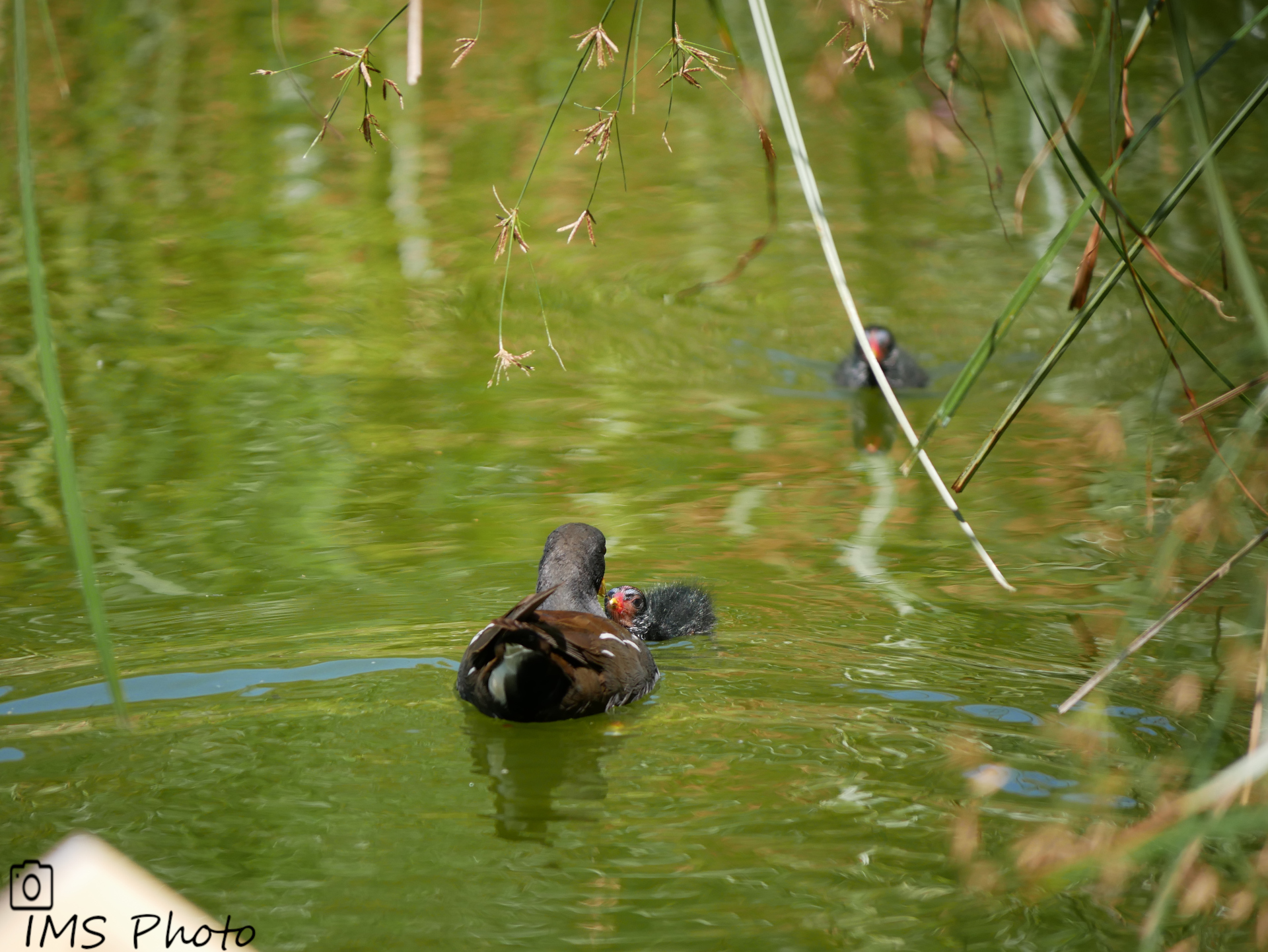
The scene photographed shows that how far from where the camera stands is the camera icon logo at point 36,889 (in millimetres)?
1985

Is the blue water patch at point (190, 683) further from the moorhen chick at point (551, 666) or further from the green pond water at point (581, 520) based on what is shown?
the moorhen chick at point (551, 666)

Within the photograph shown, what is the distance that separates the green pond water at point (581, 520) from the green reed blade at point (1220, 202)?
36 centimetres

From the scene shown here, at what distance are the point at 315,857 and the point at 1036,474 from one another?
17.2ft

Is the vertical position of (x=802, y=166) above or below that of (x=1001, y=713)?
above

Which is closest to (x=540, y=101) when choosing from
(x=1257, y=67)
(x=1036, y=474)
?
(x=1257, y=67)

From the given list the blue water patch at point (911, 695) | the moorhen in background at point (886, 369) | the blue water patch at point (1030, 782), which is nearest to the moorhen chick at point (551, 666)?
the blue water patch at point (911, 695)

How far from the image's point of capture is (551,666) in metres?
4.59

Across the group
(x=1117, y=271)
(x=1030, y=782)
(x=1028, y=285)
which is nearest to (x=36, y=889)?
(x=1028, y=285)

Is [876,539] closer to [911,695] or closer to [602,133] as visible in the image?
[911,695]

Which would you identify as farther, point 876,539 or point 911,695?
point 876,539

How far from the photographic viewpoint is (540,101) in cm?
1659

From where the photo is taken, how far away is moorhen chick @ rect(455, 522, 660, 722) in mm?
4465

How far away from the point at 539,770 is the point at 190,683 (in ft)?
4.53

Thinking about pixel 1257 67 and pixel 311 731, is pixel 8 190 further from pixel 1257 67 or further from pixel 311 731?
pixel 1257 67
